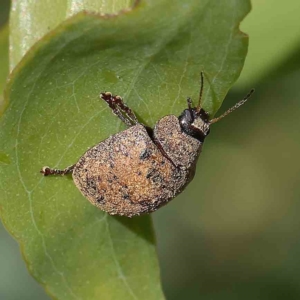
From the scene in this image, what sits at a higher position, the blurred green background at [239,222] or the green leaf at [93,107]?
the green leaf at [93,107]

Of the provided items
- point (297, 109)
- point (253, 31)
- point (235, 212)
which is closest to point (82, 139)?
point (253, 31)

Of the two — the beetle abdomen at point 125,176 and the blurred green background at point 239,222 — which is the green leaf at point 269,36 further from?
the blurred green background at point 239,222

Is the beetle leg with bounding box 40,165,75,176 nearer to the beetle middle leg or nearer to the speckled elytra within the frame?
the speckled elytra

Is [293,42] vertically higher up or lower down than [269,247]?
higher up

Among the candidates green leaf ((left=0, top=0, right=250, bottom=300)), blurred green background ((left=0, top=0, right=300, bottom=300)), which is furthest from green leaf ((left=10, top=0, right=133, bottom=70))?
blurred green background ((left=0, top=0, right=300, bottom=300))

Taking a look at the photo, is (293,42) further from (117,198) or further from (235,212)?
(235,212)

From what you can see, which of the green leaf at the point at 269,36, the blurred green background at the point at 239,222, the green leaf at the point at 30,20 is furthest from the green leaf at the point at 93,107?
the blurred green background at the point at 239,222

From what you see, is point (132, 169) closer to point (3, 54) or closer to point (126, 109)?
point (126, 109)
